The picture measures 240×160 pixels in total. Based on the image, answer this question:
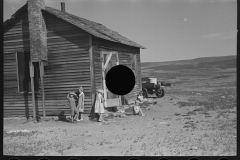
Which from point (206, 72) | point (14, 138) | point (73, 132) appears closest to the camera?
point (14, 138)

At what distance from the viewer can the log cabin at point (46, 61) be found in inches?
445

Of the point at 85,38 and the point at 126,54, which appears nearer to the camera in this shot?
the point at 85,38

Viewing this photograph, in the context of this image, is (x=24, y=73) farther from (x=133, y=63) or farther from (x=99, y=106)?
(x=133, y=63)

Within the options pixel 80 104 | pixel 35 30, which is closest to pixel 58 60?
pixel 35 30

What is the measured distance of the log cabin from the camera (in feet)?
37.1

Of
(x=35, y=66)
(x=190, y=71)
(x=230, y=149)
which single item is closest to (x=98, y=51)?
(x=35, y=66)

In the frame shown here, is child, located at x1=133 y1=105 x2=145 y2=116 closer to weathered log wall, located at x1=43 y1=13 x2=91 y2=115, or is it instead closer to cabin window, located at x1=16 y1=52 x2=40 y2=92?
weathered log wall, located at x1=43 y1=13 x2=91 y2=115

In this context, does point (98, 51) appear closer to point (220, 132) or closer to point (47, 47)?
point (47, 47)

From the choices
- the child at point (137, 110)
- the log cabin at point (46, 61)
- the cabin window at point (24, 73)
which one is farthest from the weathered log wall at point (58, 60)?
the child at point (137, 110)

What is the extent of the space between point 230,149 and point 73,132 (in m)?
5.49

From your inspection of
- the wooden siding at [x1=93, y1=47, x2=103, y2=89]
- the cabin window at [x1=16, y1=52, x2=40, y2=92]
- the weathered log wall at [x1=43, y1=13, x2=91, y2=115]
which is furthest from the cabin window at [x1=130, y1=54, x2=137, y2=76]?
the cabin window at [x1=16, y1=52, x2=40, y2=92]

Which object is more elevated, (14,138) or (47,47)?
(47,47)

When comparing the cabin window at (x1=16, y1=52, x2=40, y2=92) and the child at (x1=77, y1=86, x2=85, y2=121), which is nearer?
the child at (x1=77, y1=86, x2=85, y2=121)

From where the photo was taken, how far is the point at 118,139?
7.72 metres
